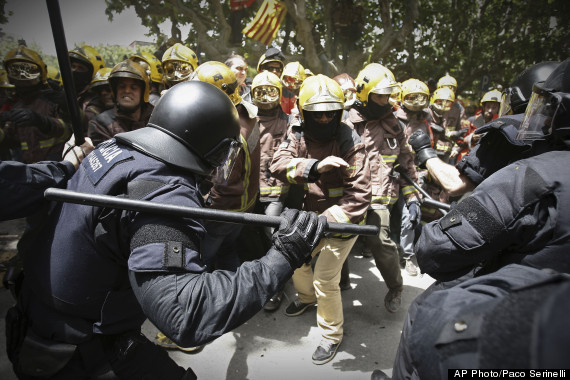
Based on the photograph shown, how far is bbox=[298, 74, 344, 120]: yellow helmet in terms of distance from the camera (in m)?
2.84

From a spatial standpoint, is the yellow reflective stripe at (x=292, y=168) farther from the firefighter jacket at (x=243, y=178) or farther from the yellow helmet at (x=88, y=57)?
the yellow helmet at (x=88, y=57)

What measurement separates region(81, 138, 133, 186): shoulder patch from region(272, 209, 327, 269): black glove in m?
0.73

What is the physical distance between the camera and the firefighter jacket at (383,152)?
371cm

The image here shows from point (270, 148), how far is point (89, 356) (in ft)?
9.31

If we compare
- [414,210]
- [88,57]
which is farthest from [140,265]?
[88,57]

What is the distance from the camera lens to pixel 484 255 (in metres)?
1.40

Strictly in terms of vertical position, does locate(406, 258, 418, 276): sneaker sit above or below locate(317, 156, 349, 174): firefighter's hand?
below

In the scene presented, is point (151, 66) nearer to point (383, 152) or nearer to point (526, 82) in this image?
point (383, 152)

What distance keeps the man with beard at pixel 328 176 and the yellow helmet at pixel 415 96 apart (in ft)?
8.96

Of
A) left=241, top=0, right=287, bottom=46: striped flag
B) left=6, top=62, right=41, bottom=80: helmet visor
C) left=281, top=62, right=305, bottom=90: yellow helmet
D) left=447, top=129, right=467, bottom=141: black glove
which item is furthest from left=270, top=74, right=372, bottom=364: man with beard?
left=241, top=0, right=287, bottom=46: striped flag

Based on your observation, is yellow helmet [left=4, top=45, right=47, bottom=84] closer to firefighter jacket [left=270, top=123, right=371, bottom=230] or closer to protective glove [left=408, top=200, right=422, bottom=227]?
firefighter jacket [left=270, top=123, right=371, bottom=230]

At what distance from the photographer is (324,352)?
2.89 metres

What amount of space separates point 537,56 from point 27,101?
17.1 m

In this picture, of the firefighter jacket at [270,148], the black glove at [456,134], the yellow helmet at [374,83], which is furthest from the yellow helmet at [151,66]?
the black glove at [456,134]
